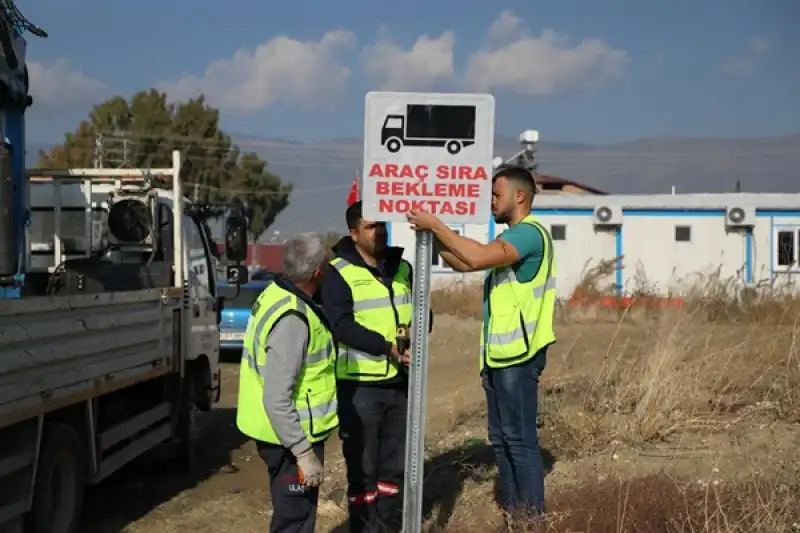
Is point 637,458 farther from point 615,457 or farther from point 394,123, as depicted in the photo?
point 394,123

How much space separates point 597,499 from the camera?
530cm

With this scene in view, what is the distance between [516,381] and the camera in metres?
5.35

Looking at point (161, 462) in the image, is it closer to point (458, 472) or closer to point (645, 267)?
point (458, 472)

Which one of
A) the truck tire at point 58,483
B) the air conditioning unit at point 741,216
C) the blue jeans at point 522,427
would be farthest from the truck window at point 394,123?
the air conditioning unit at point 741,216

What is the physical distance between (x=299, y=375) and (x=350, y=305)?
98 centimetres

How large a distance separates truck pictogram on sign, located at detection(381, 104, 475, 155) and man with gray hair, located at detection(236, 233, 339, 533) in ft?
2.34

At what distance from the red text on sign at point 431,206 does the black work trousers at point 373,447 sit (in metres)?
1.40

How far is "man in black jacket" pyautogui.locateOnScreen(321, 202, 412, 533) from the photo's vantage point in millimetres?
5465

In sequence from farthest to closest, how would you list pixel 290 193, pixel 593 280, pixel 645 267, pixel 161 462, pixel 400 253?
pixel 290 193
pixel 645 267
pixel 593 280
pixel 161 462
pixel 400 253

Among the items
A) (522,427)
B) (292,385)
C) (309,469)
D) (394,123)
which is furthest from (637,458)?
(394,123)

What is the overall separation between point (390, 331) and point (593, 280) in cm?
1564

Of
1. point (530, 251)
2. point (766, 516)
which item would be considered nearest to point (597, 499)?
point (766, 516)

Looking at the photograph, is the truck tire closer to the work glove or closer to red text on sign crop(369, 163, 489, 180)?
the work glove

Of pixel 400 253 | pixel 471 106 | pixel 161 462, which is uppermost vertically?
pixel 471 106
